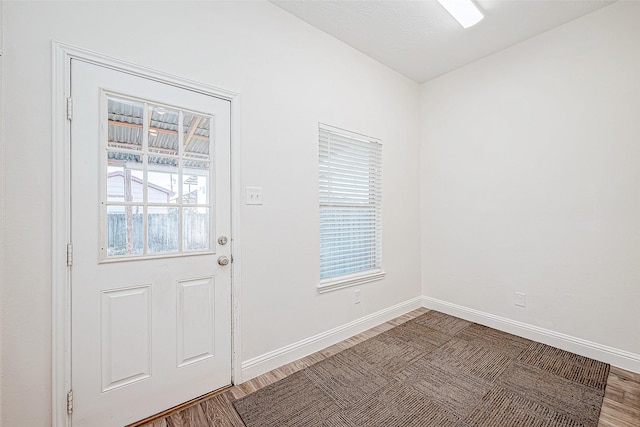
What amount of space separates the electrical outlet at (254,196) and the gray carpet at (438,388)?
52.2 inches

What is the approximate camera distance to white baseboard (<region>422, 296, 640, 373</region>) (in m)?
2.17

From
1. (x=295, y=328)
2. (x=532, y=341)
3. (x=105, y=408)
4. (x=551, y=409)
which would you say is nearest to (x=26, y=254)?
(x=105, y=408)

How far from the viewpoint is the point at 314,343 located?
2.44m

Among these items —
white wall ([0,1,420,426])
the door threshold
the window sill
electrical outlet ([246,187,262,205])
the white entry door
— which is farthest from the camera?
the window sill

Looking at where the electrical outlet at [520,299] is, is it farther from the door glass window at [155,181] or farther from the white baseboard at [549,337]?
the door glass window at [155,181]

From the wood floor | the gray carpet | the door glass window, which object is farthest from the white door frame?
the gray carpet

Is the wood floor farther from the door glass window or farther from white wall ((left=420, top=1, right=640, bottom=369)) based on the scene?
the door glass window

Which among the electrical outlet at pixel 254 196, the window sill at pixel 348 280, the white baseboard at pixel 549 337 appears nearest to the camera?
the electrical outlet at pixel 254 196

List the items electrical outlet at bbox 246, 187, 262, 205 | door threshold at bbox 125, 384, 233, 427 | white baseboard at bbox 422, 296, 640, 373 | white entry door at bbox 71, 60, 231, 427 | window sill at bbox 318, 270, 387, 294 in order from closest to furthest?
white entry door at bbox 71, 60, 231, 427
door threshold at bbox 125, 384, 233, 427
electrical outlet at bbox 246, 187, 262, 205
white baseboard at bbox 422, 296, 640, 373
window sill at bbox 318, 270, 387, 294

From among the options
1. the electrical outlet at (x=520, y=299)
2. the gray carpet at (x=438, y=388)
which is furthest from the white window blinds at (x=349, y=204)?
the electrical outlet at (x=520, y=299)

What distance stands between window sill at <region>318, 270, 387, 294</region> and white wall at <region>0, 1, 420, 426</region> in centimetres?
9

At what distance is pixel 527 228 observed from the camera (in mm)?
2686

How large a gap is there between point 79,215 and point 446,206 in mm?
3347

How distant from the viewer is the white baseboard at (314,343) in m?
2.08
